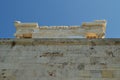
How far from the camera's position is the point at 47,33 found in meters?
29.5

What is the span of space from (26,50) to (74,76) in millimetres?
1697

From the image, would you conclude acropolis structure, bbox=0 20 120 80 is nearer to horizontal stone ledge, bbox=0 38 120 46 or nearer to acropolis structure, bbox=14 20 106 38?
horizontal stone ledge, bbox=0 38 120 46

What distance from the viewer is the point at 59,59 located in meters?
10.3

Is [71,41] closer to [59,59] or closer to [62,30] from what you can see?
[59,59]

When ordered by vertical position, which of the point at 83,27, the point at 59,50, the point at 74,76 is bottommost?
the point at 74,76

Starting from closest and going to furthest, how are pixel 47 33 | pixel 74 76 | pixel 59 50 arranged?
pixel 74 76, pixel 59 50, pixel 47 33

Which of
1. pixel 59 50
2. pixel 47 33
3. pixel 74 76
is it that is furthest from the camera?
pixel 47 33

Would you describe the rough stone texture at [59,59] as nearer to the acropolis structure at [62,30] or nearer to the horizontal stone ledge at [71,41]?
the horizontal stone ledge at [71,41]

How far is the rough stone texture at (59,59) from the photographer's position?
32.3 ft

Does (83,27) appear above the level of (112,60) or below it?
above

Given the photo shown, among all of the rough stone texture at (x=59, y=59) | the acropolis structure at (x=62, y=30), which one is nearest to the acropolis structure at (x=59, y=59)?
the rough stone texture at (x=59, y=59)

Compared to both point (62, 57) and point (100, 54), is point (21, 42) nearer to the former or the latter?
point (62, 57)

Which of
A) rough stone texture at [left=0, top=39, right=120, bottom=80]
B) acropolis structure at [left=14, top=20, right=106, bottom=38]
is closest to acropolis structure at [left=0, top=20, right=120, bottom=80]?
rough stone texture at [left=0, top=39, right=120, bottom=80]

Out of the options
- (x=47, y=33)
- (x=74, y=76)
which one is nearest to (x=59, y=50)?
(x=74, y=76)
